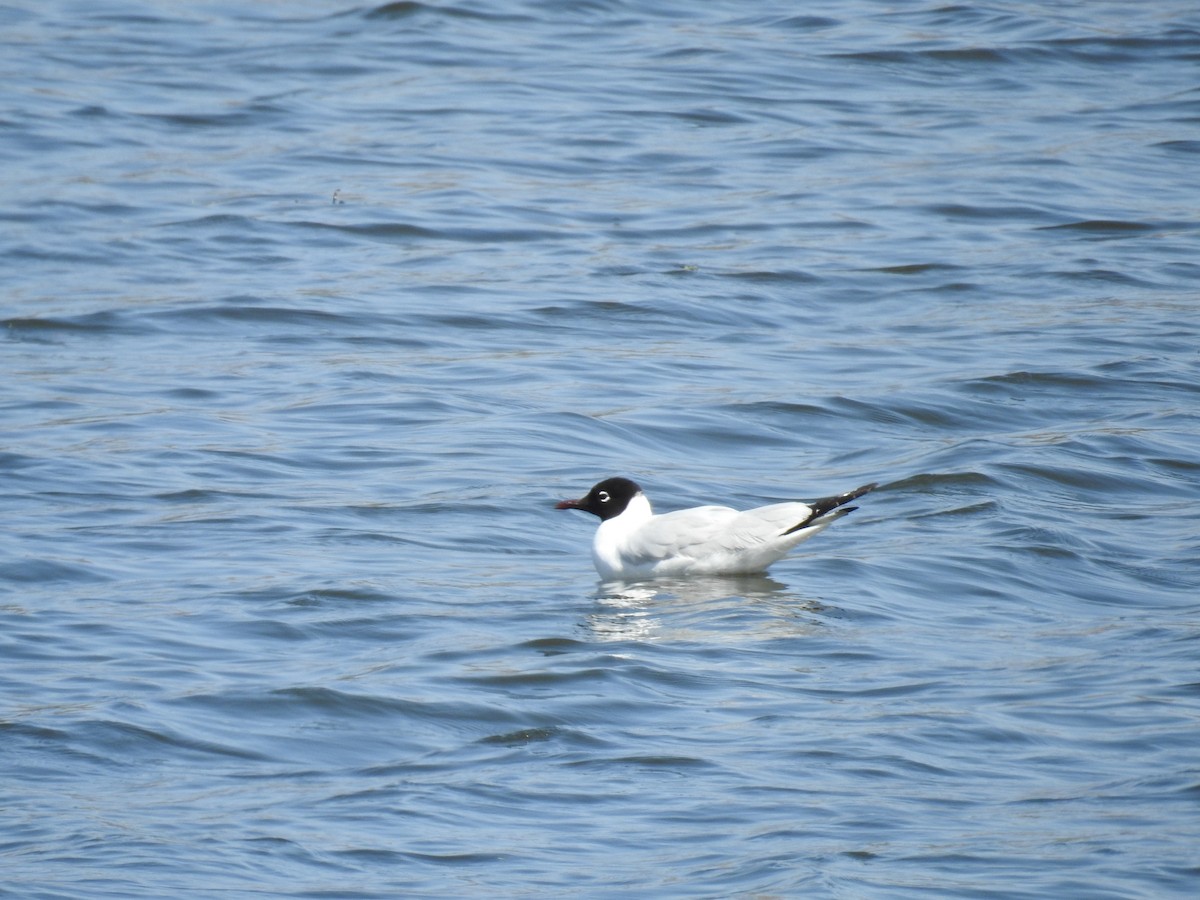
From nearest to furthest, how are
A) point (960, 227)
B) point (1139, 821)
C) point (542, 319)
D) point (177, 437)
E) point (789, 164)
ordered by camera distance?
point (1139, 821), point (177, 437), point (542, 319), point (960, 227), point (789, 164)

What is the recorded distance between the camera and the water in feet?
19.2

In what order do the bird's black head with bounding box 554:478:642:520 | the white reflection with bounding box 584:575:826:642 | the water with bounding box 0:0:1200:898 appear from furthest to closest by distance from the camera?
the bird's black head with bounding box 554:478:642:520, the white reflection with bounding box 584:575:826:642, the water with bounding box 0:0:1200:898

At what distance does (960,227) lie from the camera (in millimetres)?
15570

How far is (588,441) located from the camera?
35.9ft

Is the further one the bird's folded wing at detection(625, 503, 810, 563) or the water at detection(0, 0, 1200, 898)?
the bird's folded wing at detection(625, 503, 810, 563)

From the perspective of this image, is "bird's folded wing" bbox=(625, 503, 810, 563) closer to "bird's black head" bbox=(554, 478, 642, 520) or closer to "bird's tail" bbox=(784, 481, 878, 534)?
"bird's tail" bbox=(784, 481, 878, 534)

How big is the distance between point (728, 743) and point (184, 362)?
647 cm

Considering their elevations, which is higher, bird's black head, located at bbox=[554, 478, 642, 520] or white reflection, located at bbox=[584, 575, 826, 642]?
bird's black head, located at bbox=[554, 478, 642, 520]

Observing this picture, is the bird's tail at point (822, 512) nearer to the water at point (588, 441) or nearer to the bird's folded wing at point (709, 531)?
the bird's folded wing at point (709, 531)

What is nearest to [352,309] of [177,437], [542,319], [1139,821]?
[542,319]

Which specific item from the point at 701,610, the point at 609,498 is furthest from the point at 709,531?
the point at 609,498

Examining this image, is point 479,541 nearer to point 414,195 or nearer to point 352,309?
point 352,309

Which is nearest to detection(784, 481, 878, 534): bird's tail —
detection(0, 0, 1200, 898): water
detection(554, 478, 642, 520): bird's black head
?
detection(0, 0, 1200, 898): water

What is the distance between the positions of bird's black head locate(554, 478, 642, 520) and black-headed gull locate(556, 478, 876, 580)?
158mm
